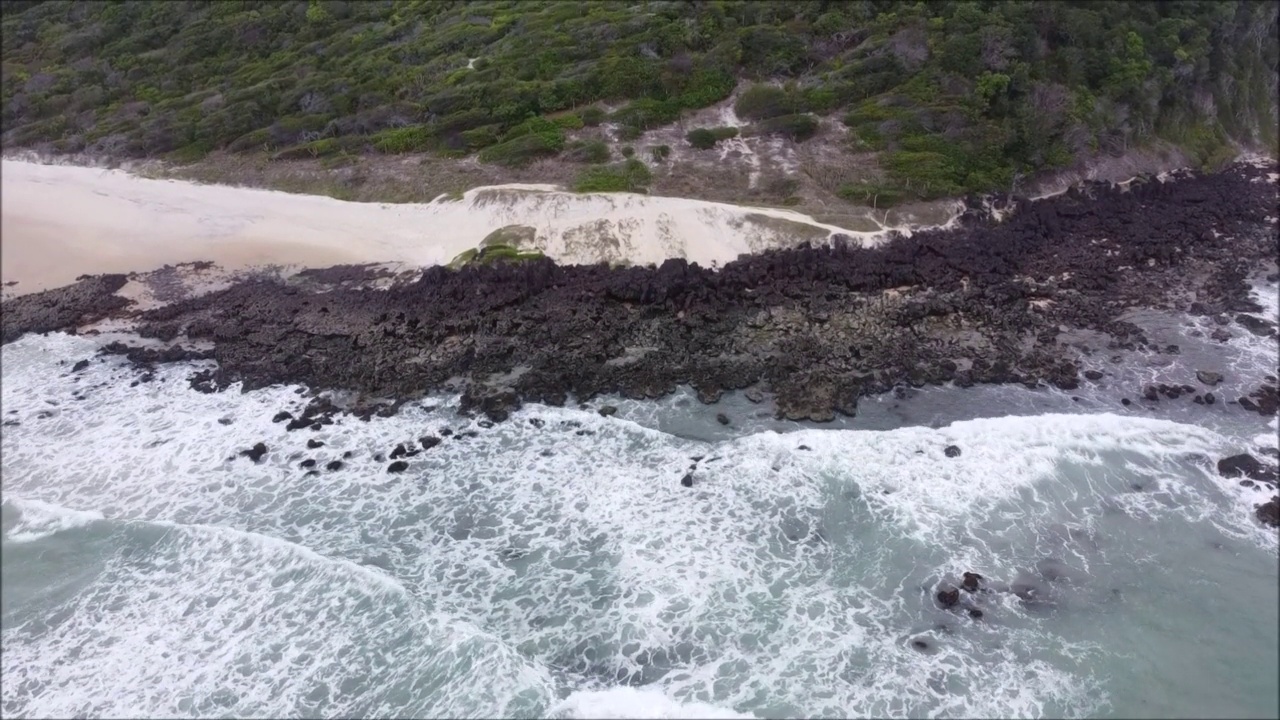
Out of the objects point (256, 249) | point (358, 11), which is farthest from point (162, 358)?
point (358, 11)

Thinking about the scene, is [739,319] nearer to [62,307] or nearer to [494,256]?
[494,256]

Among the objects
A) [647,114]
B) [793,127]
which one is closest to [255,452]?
[647,114]

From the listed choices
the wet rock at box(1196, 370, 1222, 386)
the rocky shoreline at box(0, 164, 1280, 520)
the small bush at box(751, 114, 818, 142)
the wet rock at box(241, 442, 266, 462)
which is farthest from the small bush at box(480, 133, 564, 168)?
the wet rock at box(1196, 370, 1222, 386)

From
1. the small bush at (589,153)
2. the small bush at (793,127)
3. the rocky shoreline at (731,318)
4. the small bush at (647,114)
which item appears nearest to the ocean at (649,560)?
the rocky shoreline at (731,318)

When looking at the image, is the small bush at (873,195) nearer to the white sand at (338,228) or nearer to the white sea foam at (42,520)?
the white sand at (338,228)

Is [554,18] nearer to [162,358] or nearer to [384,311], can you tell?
[384,311]

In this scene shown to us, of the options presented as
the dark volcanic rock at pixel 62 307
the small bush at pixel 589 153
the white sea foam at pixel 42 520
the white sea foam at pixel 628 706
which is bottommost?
the white sea foam at pixel 628 706

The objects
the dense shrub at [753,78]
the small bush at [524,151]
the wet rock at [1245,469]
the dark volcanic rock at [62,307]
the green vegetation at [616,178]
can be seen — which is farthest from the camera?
the dense shrub at [753,78]
